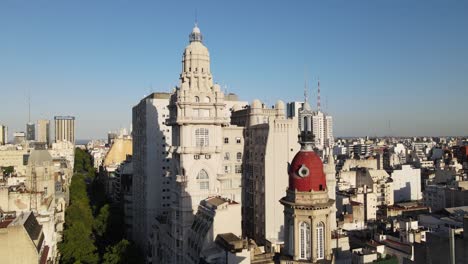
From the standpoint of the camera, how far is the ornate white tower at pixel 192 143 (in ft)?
182

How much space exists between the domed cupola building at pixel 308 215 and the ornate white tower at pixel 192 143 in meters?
27.3

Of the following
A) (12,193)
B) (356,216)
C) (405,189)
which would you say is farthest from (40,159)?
(405,189)

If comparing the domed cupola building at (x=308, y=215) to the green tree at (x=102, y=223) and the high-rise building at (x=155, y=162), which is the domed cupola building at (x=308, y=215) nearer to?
the high-rise building at (x=155, y=162)

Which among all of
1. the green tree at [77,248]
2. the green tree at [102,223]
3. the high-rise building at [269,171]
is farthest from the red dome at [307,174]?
the green tree at [102,223]

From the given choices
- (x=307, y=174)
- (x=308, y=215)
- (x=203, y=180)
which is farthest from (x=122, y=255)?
(x=307, y=174)

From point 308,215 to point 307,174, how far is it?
278cm

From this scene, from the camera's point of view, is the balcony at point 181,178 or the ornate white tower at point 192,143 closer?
the ornate white tower at point 192,143

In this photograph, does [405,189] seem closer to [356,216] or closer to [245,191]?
[356,216]

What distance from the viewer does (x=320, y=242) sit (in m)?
29.5

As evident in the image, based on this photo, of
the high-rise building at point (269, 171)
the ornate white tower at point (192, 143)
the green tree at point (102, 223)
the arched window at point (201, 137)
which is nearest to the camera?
the ornate white tower at point (192, 143)

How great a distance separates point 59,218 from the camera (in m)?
78.7

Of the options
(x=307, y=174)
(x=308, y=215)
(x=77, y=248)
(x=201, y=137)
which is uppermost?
(x=201, y=137)

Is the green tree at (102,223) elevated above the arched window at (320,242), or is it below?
below

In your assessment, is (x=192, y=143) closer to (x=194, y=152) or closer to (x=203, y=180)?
(x=194, y=152)
